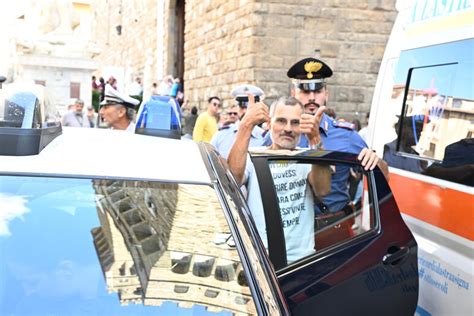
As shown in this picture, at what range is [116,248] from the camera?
6.61 ft

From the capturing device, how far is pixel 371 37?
12992mm

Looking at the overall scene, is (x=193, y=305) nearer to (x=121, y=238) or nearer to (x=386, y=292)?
(x=121, y=238)

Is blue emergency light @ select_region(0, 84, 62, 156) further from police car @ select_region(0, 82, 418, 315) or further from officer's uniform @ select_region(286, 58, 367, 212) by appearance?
officer's uniform @ select_region(286, 58, 367, 212)

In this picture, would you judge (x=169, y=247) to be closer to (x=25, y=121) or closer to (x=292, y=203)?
(x=25, y=121)

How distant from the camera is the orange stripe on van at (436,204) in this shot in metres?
3.12

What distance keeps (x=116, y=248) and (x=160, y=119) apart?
1253 mm

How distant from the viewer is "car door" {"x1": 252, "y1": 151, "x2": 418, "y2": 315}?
295 cm

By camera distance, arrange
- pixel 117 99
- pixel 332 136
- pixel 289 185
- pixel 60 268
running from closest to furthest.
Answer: pixel 60 268, pixel 289 185, pixel 332 136, pixel 117 99

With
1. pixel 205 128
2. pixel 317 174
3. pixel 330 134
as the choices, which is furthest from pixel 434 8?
pixel 205 128

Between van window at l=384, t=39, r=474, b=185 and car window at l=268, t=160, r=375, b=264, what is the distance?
44 cm

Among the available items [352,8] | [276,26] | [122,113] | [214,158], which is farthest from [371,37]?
[214,158]

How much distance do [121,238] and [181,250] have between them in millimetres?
192

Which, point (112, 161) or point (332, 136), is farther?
point (332, 136)

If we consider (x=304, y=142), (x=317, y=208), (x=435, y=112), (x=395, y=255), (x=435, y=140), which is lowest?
(x=395, y=255)
